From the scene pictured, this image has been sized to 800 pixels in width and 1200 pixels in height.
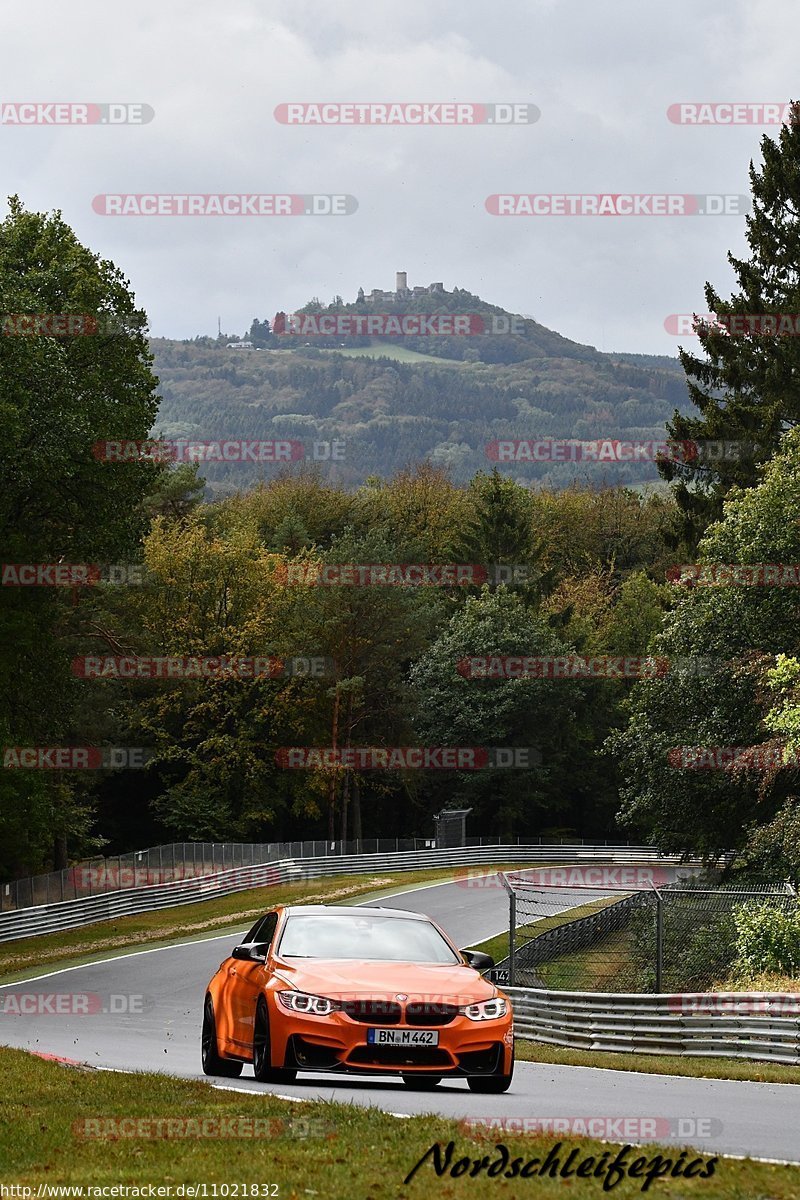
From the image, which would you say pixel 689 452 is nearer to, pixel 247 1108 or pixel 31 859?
A: pixel 31 859

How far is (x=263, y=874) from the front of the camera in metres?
60.6

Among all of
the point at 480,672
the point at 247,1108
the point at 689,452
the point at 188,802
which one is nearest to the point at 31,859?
the point at 188,802

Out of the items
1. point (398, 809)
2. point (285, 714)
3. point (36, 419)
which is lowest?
point (398, 809)

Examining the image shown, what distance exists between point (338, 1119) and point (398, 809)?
77.8 m

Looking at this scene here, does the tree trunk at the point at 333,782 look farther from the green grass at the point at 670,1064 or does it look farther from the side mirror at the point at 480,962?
→ the side mirror at the point at 480,962

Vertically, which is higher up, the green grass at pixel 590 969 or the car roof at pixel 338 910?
the car roof at pixel 338 910

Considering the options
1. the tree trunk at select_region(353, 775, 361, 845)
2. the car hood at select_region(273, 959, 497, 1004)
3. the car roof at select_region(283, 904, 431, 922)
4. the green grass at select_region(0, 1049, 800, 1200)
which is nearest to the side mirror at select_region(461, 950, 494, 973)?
the car hood at select_region(273, 959, 497, 1004)

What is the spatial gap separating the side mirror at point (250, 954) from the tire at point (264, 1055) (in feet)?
1.88

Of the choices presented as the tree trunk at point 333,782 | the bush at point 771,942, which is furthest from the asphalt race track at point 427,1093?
the tree trunk at point 333,782

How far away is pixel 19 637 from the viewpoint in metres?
39.4

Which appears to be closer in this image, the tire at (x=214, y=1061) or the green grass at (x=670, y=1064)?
the tire at (x=214, y=1061)

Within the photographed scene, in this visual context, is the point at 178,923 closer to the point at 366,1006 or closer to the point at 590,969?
the point at 590,969

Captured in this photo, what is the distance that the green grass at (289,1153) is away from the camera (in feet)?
24.3

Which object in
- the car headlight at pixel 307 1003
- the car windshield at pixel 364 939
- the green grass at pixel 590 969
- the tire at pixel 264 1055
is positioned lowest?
the green grass at pixel 590 969
